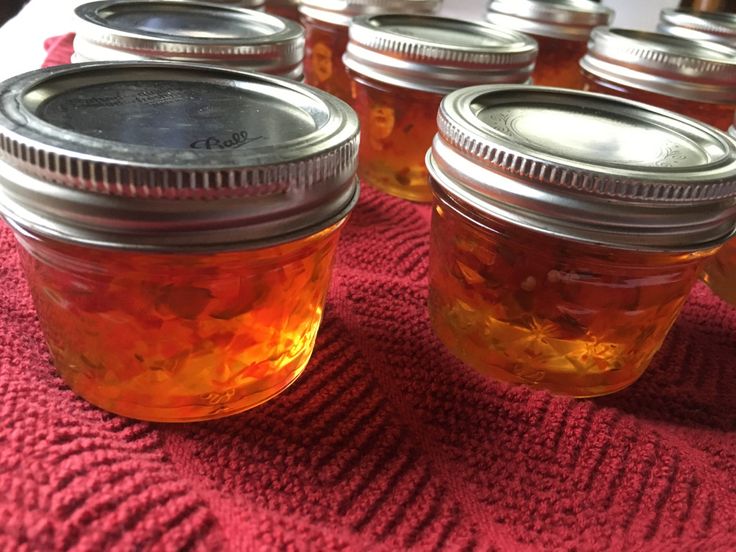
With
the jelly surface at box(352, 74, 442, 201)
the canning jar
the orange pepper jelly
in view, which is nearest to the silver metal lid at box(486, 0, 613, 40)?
the canning jar

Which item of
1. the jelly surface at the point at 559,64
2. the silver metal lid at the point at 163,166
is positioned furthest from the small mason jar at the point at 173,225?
the jelly surface at the point at 559,64

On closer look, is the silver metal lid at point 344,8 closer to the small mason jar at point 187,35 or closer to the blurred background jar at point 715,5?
the small mason jar at point 187,35

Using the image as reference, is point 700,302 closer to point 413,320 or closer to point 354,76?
point 413,320

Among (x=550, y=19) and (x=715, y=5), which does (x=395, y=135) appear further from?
(x=715, y=5)

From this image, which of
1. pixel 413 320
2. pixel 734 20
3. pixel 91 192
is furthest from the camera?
pixel 734 20

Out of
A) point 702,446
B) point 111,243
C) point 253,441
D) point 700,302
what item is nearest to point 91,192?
point 111,243

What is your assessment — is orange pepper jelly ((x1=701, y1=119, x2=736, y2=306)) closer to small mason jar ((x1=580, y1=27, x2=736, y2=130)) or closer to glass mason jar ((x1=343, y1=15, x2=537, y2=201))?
small mason jar ((x1=580, y1=27, x2=736, y2=130))
